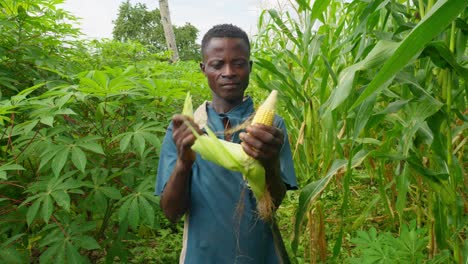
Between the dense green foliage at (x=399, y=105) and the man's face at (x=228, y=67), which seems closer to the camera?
the dense green foliage at (x=399, y=105)

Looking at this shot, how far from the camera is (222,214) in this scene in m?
1.12

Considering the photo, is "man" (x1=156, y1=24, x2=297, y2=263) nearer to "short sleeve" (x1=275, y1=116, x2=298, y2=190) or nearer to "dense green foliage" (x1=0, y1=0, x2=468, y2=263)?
"short sleeve" (x1=275, y1=116, x2=298, y2=190)

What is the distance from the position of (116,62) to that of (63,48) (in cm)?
58

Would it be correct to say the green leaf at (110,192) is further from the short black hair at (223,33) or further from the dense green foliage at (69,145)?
the short black hair at (223,33)

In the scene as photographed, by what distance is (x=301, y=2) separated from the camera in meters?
1.85

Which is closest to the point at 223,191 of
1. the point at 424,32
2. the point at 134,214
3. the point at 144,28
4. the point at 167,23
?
the point at 134,214

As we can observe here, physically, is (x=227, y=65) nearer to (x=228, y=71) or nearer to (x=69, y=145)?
(x=228, y=71)

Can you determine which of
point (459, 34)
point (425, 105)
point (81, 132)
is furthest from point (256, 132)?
point (81, 132)

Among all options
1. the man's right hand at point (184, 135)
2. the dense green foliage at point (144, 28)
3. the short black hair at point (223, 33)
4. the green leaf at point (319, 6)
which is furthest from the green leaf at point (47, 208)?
the dense green foliage at point (144, 28)

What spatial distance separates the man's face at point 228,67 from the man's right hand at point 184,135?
0.21m

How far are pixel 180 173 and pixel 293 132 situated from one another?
1.39 m

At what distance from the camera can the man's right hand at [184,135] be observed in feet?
3.09

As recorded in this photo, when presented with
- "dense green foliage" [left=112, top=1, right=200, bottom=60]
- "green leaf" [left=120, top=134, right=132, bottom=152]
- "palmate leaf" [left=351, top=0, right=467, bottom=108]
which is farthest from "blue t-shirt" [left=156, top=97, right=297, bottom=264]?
"dense green foliage" [left=112, top=1, right=200, bottom=60]

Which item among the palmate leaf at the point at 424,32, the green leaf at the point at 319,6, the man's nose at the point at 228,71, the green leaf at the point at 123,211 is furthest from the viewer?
the green leaf at the point at 123,211
